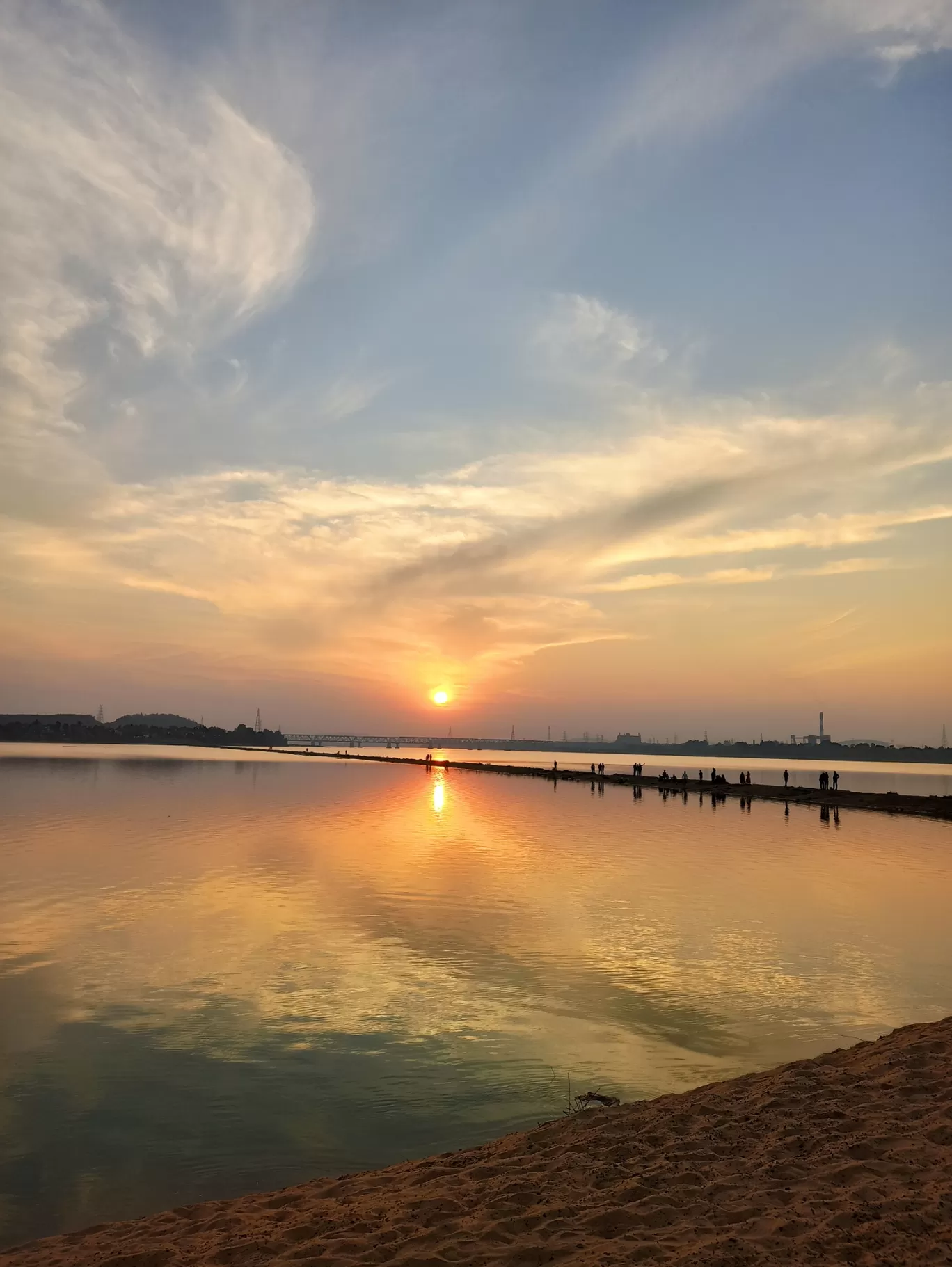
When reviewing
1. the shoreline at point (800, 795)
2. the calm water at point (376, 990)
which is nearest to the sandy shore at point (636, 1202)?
the calm water at point (376, 990)

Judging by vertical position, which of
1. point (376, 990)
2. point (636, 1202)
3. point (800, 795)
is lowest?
point (376, 990)

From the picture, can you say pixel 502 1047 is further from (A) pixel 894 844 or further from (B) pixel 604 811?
(B) pixel 604 811

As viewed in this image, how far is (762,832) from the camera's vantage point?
48.6 metres

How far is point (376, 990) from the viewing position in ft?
54.3

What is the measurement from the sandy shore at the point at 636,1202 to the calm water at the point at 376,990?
124cm

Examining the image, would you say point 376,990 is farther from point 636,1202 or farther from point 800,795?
point 800,795

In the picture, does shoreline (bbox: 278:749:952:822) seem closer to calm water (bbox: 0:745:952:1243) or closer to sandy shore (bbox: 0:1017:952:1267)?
calm water (bbox: 0:745:952:1243)

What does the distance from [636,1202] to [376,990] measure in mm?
9639

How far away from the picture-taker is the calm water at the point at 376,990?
10672mm

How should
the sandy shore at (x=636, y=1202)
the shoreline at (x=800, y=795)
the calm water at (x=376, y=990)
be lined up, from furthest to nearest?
1. the shoreline at (x=800, y=795)
2. the calm water at (x=376, y=990)
3. the sandy shore at (x=636, y=1202)

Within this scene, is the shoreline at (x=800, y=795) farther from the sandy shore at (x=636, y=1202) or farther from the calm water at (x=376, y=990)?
the sandy shore at (x=636, y=1202)

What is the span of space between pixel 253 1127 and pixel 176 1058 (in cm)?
279

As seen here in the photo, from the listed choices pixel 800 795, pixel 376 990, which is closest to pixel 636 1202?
pixel 376 990

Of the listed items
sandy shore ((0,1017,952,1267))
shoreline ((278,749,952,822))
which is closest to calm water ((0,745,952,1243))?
sandy shore ((0,1017,952,1267))
